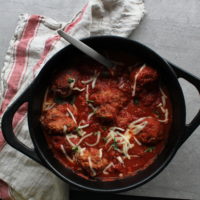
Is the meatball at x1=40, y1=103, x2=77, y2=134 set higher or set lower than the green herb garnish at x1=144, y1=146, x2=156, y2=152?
higher

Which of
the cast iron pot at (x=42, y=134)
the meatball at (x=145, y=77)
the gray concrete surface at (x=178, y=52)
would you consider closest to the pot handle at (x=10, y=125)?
the cast iron pot at (x=42, y=134)

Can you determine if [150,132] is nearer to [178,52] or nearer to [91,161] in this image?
[91,161]

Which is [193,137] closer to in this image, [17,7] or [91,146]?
[91,146]

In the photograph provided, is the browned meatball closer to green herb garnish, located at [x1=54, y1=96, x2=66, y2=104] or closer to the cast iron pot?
the cast iron pot

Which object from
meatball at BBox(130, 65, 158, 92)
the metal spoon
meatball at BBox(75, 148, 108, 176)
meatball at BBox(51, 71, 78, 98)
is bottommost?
meatball at BBox(75, 148, 108, 176)

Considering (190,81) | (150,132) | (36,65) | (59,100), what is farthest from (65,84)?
(190,81)

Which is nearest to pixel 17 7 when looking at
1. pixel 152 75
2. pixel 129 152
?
pixel 152 75

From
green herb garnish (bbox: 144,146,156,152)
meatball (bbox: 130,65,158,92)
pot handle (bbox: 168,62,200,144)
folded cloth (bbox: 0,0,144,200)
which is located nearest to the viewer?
pot handle (bbox: 168,62,200,144)

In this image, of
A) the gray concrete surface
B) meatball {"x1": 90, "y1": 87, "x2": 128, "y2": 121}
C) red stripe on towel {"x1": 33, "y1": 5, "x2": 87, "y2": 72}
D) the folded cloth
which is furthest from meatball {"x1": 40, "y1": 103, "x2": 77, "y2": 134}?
the gray concrete surface
